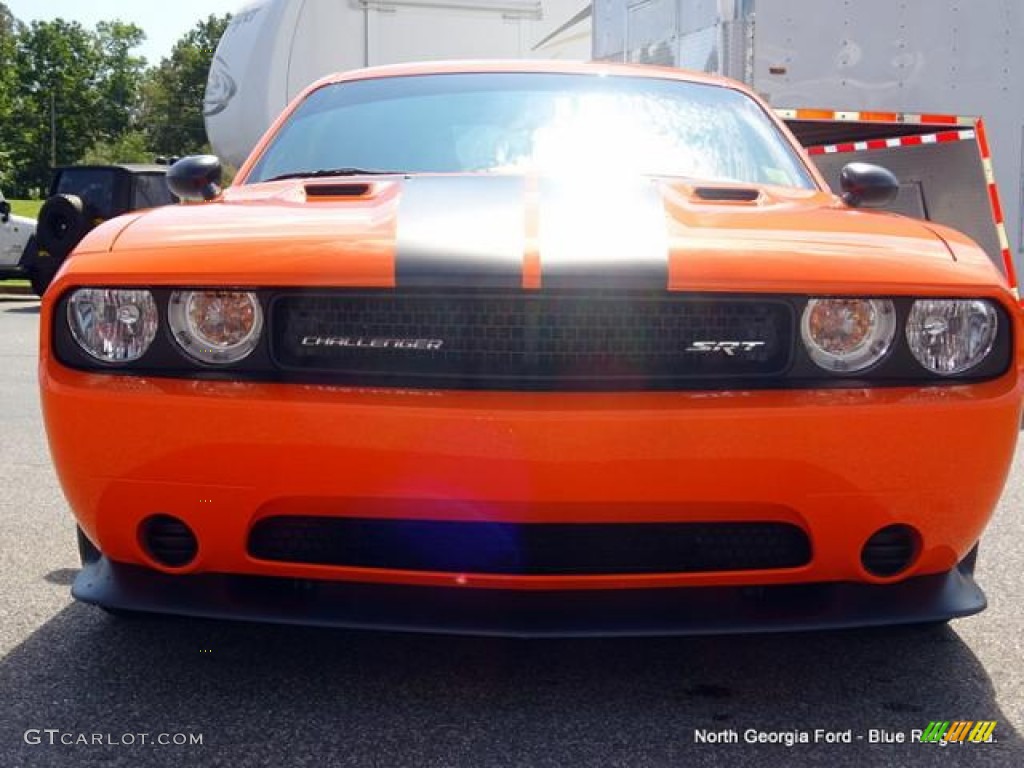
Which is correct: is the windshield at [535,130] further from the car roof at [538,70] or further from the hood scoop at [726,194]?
the hood scoop at [726,194]

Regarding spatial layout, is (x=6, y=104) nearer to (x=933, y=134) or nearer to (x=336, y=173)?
(x=933, y=134)

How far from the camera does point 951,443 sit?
230cm

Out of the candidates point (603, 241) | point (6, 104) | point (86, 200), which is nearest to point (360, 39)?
point (86, 200)

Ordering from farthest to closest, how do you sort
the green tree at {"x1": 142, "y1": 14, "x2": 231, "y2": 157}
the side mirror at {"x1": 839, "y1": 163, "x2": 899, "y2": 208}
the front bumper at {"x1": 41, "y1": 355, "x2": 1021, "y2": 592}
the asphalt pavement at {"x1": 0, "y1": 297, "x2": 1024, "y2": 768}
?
the green tree at {"x1": 142, "y1": 14, "x2": 231, "y2": 157}
the side mirror at {"x1": 839, "y1": 163, "x2": 899, "y2": 208}
the asphalt pavement at {"x1": 0, "y1": 297, "x2": 1024, "y2": 768}
the front bumper at {"x1": 41, "y1": 355, "x2": 1021, "y2": 592}

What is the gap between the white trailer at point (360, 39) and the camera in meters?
11.5

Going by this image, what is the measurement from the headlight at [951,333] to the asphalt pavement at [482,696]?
0.74 m

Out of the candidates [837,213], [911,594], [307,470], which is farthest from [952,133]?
[307,470]

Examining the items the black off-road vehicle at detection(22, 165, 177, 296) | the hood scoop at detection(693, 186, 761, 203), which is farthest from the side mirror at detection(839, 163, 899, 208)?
the black off-road vehicle at detection(22, 165, 177, 296)

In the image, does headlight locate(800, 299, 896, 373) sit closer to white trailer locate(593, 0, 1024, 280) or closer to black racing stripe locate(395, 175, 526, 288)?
black racing stripe locate(395, 175, 526, 288)

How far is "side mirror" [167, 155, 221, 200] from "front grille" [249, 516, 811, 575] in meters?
1.39

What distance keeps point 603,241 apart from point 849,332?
0.51m

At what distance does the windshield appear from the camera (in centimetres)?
332

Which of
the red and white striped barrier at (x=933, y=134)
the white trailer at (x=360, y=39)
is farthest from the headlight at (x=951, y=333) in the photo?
the white trailer at (x=360, y=39)

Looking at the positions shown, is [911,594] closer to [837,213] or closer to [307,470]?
[837,213]
